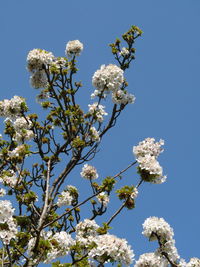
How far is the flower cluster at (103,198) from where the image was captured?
35.5 feet

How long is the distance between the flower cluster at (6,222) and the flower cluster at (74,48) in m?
7.36

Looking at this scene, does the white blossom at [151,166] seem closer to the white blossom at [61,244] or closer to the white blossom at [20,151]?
the white blossom at [61,244]

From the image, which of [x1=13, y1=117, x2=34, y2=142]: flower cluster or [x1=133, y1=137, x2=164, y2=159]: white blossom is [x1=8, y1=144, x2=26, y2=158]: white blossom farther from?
[x1=133, y1=137, x2=164, y2=159]: white blossom

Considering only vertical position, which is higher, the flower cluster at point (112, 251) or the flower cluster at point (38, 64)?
the flower cluster at point (38, 64)

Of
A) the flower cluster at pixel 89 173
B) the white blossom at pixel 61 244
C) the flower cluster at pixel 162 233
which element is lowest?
the flower cluster at pixel 162 233

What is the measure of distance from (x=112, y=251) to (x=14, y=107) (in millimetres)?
6285

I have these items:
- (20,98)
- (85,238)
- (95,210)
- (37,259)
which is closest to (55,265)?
(37,259)

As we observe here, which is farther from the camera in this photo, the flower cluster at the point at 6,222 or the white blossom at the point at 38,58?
the white blossom at the point at 38,58

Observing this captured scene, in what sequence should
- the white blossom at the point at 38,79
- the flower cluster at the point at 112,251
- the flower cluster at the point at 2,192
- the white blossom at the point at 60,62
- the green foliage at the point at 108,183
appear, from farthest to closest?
the white blossom at the point at 60,62 < the white blossom at the point at 38,79 < the flower cluster at the point at 2,192 < the green foliage at the point at 108,183 < the flower cluster at the point at 112,251

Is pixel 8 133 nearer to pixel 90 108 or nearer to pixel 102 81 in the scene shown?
pixel 90 108

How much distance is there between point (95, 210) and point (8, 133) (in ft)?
13.4

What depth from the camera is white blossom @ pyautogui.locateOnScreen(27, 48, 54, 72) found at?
33.6 feet

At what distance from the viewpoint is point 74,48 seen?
41.8ft

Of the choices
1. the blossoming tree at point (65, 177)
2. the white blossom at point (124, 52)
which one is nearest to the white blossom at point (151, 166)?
the blossoming tree at point (65, 177)
